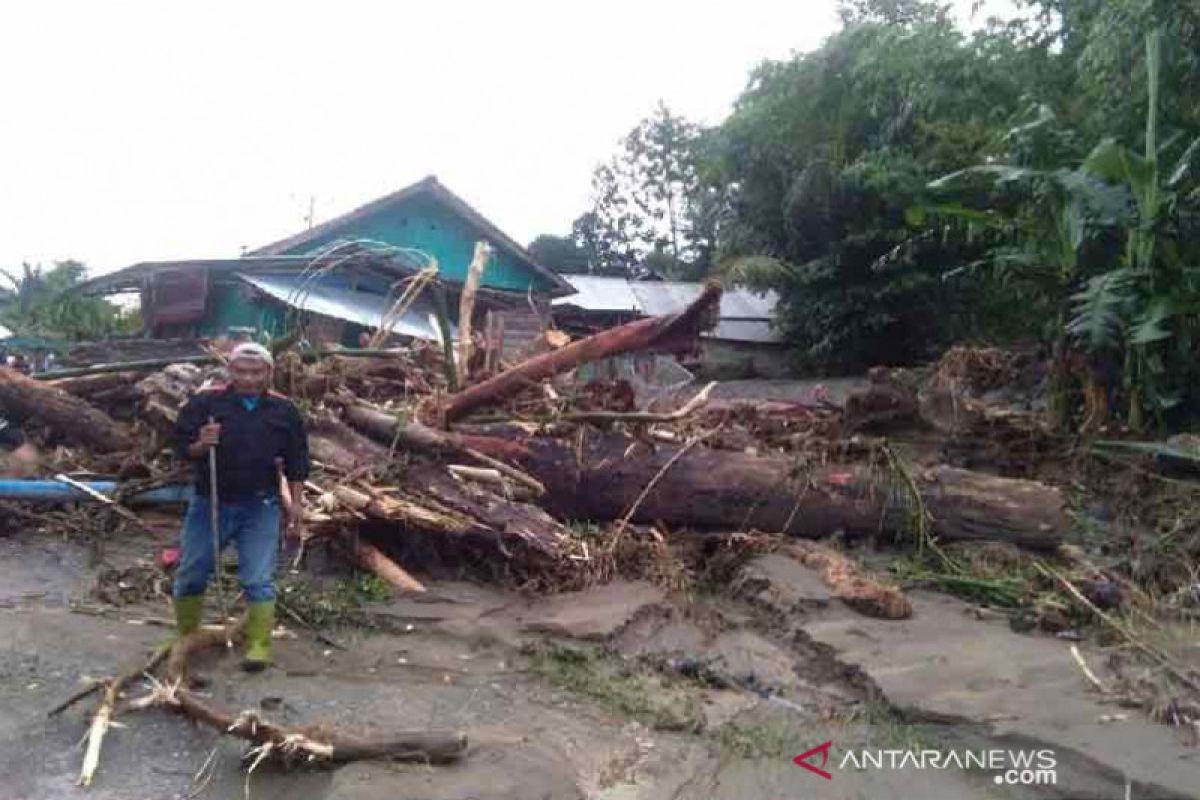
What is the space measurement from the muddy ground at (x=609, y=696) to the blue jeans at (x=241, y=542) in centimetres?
37

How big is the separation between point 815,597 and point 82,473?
16.4ft

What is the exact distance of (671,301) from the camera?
24391mm

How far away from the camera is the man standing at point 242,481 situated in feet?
14.4

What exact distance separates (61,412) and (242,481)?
3742 millimetres

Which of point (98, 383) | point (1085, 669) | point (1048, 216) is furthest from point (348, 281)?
point (1085, 669)

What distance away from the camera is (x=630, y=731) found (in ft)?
13.3

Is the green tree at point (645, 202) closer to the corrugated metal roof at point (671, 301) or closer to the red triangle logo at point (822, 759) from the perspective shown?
the corrugated metal roof at point (671, 301)

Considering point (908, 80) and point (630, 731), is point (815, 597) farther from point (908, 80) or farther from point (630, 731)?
point (908, 80)

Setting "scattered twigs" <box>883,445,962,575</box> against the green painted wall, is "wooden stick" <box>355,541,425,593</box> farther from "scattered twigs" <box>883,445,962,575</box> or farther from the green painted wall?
the green painted wall

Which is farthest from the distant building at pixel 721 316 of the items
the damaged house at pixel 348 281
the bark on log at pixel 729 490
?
the bark on log at pixel 729 490

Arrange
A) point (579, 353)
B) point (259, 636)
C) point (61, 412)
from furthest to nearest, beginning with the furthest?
point (61, 412)
point (579, 353)
point (259, 636)

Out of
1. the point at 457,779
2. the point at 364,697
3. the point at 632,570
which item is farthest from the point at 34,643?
the point at 632,570

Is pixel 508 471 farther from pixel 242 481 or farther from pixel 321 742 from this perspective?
pixel 321 742

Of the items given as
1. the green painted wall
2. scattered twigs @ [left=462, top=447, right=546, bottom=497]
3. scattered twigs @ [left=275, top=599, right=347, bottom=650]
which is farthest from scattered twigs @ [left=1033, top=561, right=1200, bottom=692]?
the green painted wall
